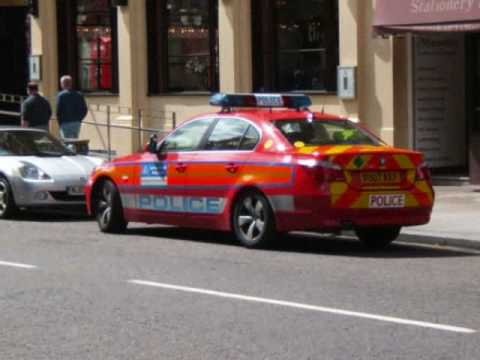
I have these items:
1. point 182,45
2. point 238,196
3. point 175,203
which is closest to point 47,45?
point 182,45

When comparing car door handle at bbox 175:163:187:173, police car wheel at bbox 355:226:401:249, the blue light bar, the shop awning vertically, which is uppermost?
the shop awning

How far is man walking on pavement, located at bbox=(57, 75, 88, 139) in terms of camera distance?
22844 mm

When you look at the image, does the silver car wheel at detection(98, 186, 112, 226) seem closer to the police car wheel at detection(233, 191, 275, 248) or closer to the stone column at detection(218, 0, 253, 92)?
the police car wheel at detection(233, 191, 275, 248)

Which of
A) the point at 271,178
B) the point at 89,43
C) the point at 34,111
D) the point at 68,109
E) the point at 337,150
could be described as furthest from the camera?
the point at 89,43

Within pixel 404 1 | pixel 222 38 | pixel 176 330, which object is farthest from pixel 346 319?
pixel 222 38

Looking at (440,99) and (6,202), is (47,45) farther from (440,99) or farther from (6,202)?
(6,202)

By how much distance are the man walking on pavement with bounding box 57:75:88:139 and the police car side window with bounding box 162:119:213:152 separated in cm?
794

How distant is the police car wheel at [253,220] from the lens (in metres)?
13.6

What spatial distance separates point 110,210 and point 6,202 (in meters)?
2.64

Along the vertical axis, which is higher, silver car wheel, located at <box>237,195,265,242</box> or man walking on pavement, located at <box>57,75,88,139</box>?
man walking on pavement, located at <box>57,75,88,139</box>

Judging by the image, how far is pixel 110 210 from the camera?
15812 millimetres

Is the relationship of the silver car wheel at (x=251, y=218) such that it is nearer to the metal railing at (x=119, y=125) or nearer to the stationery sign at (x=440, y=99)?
the stationery sign at (x=440, y=99)

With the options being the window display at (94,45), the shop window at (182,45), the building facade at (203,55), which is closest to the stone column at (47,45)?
the building facade at (203,55)

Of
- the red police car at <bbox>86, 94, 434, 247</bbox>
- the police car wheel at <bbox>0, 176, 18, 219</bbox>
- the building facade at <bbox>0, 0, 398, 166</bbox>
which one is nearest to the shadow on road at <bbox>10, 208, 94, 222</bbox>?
the police car wheel at <bbox>0, 176, 18, 219</bbox>
